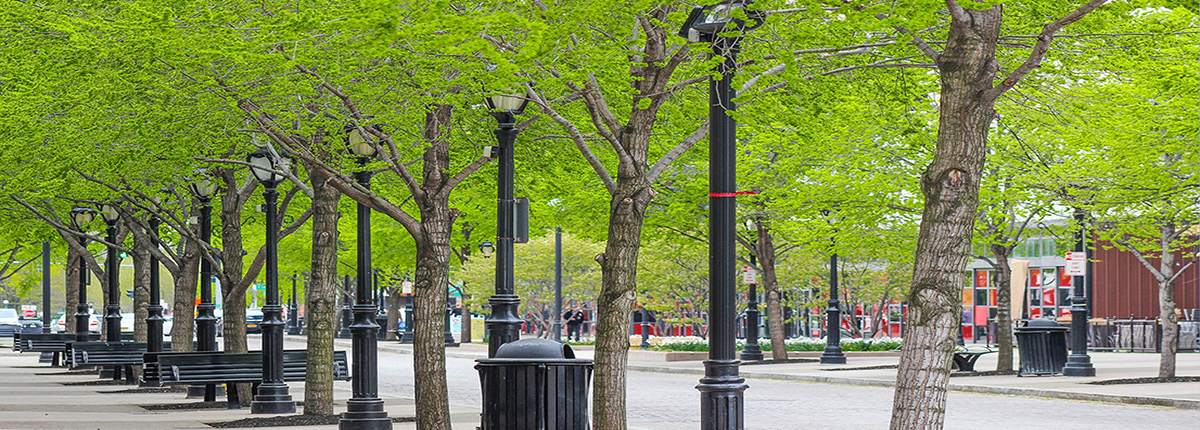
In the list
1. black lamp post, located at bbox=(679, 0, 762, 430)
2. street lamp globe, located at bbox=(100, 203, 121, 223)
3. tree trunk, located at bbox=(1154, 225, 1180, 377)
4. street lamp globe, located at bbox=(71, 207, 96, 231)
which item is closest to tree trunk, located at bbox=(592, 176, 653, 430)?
black lamp post, located at bbox=(679, 0, 762, 430)

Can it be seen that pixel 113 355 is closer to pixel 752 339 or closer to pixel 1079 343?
pixel 752 339

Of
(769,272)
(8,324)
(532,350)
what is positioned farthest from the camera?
(8,324)

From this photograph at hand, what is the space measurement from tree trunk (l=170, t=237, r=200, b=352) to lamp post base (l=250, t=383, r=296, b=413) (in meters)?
5.87

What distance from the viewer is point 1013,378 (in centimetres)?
2708

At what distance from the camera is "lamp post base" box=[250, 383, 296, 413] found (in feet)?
62.4

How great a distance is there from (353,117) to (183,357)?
25.2ft

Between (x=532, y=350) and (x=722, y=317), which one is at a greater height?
(x=722, y=317)

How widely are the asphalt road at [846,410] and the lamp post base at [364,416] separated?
3.48 m

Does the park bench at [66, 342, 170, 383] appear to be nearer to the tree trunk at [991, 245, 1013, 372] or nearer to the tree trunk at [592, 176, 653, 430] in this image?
the tree trunk at [592, 176, 653, 430]

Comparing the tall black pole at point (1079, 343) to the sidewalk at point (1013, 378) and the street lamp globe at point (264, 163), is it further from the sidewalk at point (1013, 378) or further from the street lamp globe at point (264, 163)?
the street lamp globe at point (264, 163)

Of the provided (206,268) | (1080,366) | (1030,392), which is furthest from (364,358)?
(1080,366)

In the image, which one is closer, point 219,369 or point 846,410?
point 219,369

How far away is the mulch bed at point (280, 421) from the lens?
1717 cm

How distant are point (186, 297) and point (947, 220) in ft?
61.6
